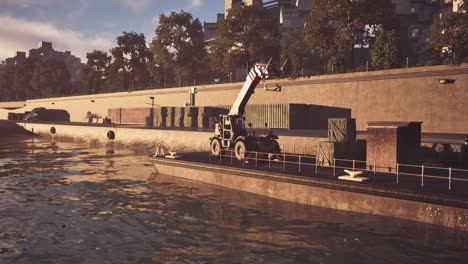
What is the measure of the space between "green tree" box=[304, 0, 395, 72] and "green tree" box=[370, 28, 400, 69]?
364 centimetres

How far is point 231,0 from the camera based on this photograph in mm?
120688

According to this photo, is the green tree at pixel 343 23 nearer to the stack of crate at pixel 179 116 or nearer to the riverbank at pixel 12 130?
the stack of crate at pixel 179 116

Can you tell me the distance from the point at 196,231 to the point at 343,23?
39797mm

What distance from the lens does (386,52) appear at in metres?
39.8

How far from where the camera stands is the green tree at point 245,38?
60000 mm

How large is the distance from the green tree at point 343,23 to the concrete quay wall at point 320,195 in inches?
1076

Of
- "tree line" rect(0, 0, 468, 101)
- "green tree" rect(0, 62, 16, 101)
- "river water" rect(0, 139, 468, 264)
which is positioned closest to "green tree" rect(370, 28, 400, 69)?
"tree line" rect(0, 0, 468, 101)

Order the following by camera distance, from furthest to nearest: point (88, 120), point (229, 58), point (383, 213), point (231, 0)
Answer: point (231, 0), point (88, 120), point (229, 58), point (383, 213)

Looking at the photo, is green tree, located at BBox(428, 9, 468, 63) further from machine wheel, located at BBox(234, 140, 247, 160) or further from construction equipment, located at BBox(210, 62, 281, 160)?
machine wheel, located at BBox(234, 140, 247, 160)

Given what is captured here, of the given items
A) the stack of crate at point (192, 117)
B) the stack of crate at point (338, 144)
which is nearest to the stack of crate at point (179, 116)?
the stack of crate at point (192, 117)

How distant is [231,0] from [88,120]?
2746 inches

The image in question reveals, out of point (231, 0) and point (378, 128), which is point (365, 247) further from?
point (231, 0)

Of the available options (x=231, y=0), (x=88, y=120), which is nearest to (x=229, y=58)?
(x=88, y=120)

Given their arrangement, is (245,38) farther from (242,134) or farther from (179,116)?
(242,134)
